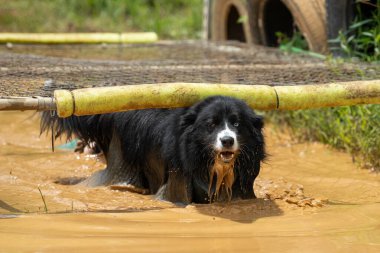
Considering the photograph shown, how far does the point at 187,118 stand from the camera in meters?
→ 4.78

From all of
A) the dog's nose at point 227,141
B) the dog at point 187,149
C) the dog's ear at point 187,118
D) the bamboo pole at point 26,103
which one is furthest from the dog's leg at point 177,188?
the bamboo pole at point 26,103

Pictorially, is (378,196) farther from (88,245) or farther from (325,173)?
(88,245)

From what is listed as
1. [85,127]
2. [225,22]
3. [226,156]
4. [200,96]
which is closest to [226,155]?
[226,156]

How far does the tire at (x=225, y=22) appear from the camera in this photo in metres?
9.01

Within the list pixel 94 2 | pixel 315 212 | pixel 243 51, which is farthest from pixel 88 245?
pixel 94 2

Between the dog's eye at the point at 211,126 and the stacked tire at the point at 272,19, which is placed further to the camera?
the stacked tire at the point at 272,19

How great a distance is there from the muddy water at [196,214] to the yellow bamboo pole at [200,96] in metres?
0.57

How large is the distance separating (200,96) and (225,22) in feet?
14.9

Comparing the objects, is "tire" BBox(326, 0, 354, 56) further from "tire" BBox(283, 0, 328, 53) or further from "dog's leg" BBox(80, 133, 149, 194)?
"dog's leg" BBox(80, 133, 149, 194)

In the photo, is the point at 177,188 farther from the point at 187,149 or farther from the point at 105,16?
the point at 105,16

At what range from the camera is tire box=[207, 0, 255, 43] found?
29.6ft

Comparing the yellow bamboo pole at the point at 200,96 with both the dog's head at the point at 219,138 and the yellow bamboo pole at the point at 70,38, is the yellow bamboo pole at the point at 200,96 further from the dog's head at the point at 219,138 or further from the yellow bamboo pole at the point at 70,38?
the yellow bamboo pole at the point at 70,38

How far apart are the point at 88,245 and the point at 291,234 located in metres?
1.02

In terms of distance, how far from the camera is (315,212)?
4.60m
